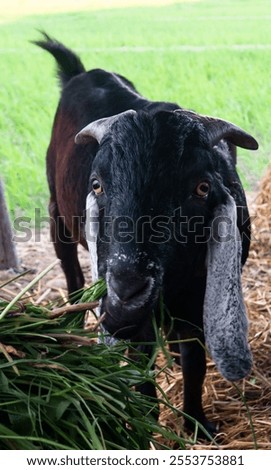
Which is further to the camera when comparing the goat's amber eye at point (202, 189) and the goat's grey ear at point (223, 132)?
the goat's grey ear at point (223, 132)

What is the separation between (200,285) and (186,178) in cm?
42

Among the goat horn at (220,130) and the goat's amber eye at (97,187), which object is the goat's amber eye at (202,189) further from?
the goat's amber eye at (97,187)

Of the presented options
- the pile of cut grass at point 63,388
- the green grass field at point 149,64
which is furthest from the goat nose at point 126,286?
the green grass field at point 149,64

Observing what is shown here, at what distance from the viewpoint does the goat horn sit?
7.87 ft

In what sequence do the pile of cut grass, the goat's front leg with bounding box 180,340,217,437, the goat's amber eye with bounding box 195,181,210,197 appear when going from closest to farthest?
→ the pile of cut grass, the goat's amber eye with bounding box 195,181,210,197, the goat's front leg with bounding box 180,340,217,437

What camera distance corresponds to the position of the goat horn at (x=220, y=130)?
240cm

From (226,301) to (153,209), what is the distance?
392 millimetres

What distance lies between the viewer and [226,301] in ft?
7.83

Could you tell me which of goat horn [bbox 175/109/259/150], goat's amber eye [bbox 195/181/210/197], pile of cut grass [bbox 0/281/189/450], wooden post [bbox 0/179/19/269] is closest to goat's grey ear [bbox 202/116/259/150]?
goat horn [bbox 175/109/259/150]

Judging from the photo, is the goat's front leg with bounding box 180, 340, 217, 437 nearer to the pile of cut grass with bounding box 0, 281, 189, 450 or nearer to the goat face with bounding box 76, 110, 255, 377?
the goat face with bounding box 76, 110, 255, 377

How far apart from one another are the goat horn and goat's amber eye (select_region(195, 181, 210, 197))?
163 mm

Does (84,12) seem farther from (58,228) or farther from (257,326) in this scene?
(257,326)

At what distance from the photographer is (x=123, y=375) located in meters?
1.77

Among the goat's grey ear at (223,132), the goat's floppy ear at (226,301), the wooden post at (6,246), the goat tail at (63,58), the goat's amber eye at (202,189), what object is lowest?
the wooden post at (6,246)
